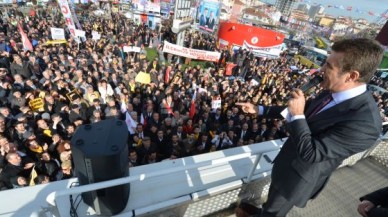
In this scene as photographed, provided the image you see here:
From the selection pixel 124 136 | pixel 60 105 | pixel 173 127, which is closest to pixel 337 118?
pixel 124 136

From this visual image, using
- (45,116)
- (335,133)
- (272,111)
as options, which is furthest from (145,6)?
(335,133)

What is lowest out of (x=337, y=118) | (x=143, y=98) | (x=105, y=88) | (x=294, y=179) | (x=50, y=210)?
(x=143, y=98)

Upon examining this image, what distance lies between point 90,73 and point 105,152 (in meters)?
8.26

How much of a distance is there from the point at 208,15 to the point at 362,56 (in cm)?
2604

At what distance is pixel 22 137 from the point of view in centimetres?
499

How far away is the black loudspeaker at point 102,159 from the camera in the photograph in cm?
176

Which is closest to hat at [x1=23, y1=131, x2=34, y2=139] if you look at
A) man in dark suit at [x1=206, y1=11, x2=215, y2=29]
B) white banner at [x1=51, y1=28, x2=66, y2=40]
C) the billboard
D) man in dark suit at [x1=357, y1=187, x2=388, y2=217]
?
man in dark suit at [x1=357, y1=187, x2=388, y2=217]

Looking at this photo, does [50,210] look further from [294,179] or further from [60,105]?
[60,105]

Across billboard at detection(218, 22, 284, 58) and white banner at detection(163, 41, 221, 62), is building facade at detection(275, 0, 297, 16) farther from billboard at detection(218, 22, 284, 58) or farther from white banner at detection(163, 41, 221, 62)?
white banner at detection(163, 41, 221, 62)

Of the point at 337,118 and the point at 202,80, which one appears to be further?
the point at 202,80

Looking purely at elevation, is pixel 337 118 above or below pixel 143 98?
above

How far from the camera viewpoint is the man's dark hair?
1.48 metres

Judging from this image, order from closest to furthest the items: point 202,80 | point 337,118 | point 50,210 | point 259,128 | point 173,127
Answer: point 337,118, point 50,210, point 173,127, point 259,128, point 202,80

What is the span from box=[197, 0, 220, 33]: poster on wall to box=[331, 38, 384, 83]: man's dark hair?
25506mm
